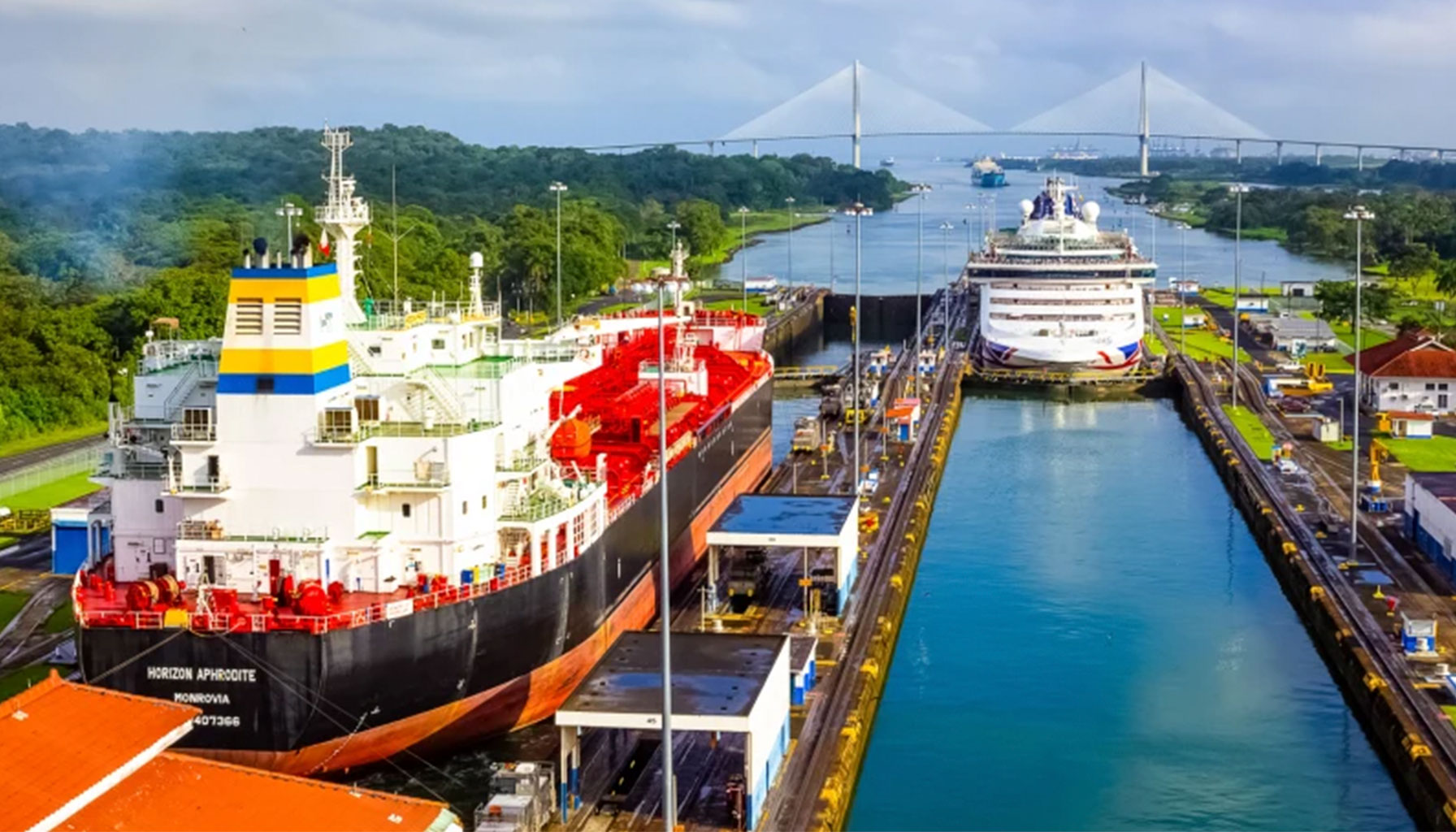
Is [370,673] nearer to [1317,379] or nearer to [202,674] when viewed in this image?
[202,674]

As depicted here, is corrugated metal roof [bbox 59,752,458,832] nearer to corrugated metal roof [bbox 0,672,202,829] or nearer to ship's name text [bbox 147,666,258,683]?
corrugated metal roof [bbox 0,672,202,829]

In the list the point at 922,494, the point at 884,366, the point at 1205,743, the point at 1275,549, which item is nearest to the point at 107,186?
the point at 884,366

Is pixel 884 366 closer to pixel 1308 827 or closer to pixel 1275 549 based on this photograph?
pixel 1275 549

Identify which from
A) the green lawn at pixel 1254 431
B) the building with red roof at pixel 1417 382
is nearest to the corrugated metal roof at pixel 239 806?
the green lawn at pixel 1254 431

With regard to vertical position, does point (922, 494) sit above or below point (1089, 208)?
A: below

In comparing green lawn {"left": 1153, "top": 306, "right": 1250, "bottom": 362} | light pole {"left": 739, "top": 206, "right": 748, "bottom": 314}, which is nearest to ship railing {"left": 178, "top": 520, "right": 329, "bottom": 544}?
green lawn {"left": 1153, "top": 306, "right": 1250, "bottom": 362}

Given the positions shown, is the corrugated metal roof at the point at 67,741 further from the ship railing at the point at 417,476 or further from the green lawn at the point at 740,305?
the green lawn at the point at 740,305

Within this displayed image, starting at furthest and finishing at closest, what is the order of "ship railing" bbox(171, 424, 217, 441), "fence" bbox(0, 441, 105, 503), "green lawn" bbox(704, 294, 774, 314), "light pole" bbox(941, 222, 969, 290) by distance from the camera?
1. "light pole" bbox(941, 222, 969, 290)
2. "green lawn" bbox(704, 294, 774, 314)
3. "fence" bbox(0, 441, 105, 503)
4. "ship railing" bbox(171, 424, 217, 441)
